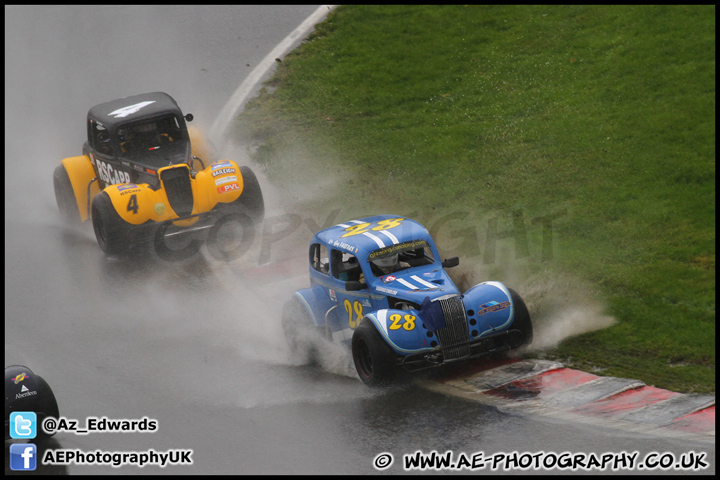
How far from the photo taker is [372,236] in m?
12.6

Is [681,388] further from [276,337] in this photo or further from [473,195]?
[473,195]

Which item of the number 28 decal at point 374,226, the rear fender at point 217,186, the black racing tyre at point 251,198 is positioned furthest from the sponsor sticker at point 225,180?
the number 28 decal at point 374,226

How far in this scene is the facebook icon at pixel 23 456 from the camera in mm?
10125

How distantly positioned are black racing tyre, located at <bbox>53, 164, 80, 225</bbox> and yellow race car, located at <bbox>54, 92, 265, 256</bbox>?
2cm

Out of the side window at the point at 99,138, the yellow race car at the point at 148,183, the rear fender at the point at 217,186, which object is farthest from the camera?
the side window at the point at 99,138

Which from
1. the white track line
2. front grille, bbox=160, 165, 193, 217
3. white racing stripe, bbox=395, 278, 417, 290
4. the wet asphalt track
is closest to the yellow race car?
front grille, bbox=160, 165, 193, 217

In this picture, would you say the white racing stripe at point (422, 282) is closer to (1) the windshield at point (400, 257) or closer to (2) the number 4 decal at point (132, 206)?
(1) the windshield at point (400, 257)

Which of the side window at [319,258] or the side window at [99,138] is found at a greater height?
the side window at [99,138]

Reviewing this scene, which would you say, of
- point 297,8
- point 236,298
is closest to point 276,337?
point 236,298

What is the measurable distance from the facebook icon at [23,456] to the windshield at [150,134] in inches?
339

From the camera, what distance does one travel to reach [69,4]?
103 feet

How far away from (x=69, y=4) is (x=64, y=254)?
1736 cm

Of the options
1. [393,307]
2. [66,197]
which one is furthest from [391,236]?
[66,197]

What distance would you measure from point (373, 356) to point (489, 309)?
1.78 metres
